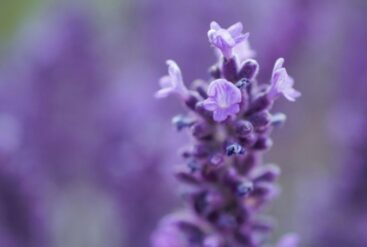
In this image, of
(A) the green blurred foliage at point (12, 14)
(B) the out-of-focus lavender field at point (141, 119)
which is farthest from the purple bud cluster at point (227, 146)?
(A) the green blurred foliage at point (12, 14)

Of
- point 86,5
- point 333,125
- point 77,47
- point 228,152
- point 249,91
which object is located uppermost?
point 86,5

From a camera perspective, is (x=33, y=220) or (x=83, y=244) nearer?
(x=33, y=220)

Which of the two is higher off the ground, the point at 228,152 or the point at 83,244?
the point at 83,244

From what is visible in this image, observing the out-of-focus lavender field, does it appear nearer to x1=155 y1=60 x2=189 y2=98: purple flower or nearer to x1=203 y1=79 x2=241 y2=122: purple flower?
x1=155 y1=60 x2=189 y2=98: purple flower

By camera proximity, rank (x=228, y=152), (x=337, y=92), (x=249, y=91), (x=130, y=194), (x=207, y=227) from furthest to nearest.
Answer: (x=337, y=92) → (x=130, y=194) → (x=207, y=227) → (x=249, y=91) → (x=228, y=152)

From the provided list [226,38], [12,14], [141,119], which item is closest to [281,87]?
[226,38]

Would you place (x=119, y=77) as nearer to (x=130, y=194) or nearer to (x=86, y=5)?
(x=86, y=5)

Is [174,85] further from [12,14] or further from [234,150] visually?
[12,14]

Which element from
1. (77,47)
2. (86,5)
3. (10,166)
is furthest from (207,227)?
(86,5)

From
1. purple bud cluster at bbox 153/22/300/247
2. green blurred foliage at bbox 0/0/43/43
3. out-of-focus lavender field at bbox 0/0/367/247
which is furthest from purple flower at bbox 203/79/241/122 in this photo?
green blurred foliage at bbox 0/0/43/43
